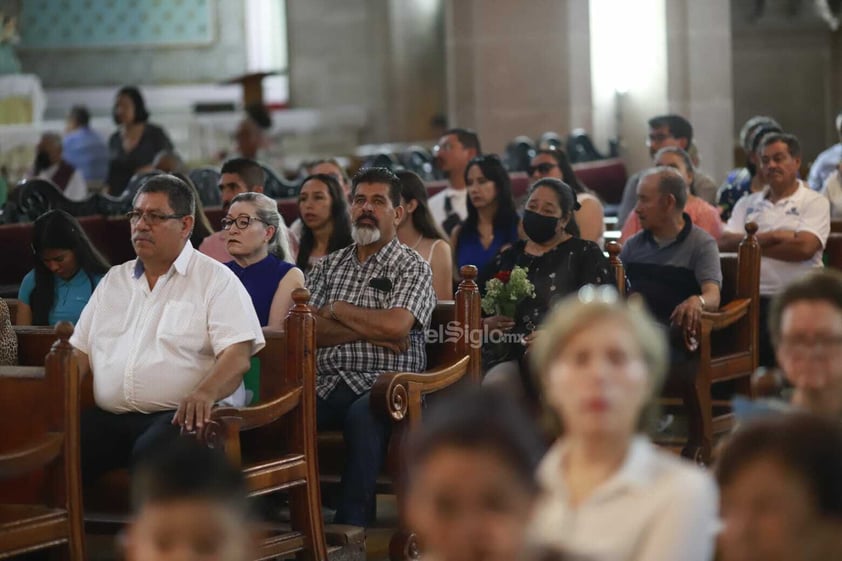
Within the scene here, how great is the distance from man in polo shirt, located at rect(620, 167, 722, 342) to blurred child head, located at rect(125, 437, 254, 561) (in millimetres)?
4735

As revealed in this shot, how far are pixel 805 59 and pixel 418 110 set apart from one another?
463cm

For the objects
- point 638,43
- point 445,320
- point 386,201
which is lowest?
point 445,320

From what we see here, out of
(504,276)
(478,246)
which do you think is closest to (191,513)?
(504,276)

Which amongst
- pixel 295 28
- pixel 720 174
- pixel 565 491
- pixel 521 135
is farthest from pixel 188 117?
pixel 565 491

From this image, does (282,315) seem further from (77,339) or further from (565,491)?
(565,491)

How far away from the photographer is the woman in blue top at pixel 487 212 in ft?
24.5

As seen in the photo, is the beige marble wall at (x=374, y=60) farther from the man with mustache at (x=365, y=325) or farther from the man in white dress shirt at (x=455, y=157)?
the man with mustache at (x=365, y=325)

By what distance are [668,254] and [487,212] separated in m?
1.04

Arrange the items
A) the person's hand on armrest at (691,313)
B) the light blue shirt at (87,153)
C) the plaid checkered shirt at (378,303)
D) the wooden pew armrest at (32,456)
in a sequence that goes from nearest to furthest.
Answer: the wooden pew armrest at (32,456), the plaid checkered shirt at (378,303), the person's hand on armrest at (691,313), the light blue shirt at (87,153)

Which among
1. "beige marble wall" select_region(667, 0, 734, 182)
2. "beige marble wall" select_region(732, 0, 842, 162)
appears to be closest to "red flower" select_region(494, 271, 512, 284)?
"beige marble wall" select_region(667, 0, 734, 182)

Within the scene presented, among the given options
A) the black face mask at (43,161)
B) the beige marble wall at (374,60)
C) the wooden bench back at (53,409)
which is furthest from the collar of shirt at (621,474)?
the beige marble wall at (374,60)

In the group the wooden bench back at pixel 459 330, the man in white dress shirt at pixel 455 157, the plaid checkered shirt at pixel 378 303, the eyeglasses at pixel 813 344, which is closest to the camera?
the eyeglasses at pixel 813 344

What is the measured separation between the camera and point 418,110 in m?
19.7

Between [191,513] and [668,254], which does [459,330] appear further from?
[191,513]
